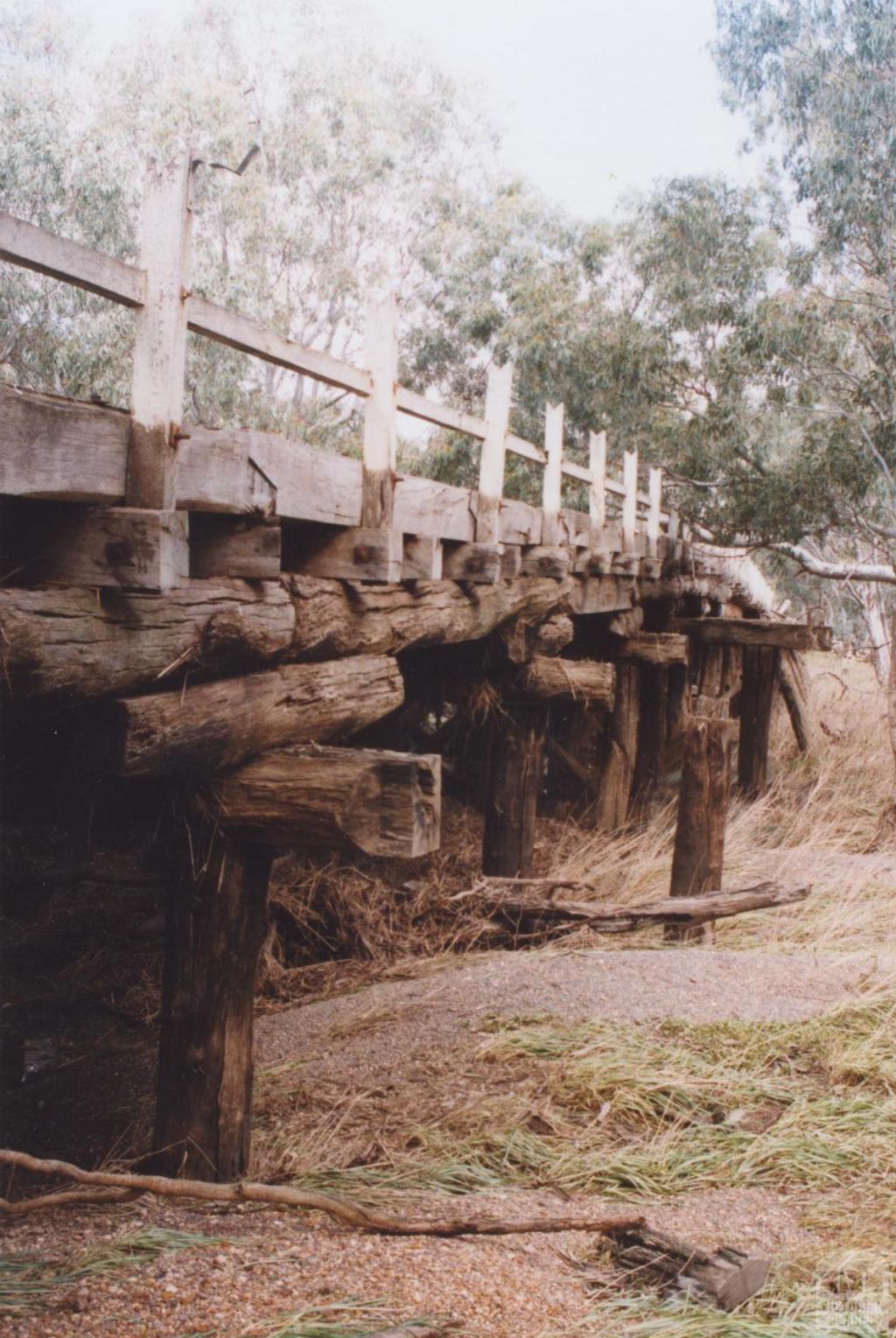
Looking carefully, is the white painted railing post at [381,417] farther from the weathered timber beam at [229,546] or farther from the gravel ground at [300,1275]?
the gravel ground at [300,1275]

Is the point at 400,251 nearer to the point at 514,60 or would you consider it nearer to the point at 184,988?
the point at 514,60

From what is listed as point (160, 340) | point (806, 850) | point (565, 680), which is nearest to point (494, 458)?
point (565, 680)

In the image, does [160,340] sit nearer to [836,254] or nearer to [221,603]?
[221,603]

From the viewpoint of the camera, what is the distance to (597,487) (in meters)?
9.11

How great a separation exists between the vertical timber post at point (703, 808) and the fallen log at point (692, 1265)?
429cm

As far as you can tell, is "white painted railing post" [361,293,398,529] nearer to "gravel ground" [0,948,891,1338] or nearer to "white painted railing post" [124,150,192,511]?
"white painted railing post" [124,150,192,511]

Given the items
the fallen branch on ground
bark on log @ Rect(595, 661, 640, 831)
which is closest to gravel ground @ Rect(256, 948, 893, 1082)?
the fallen branch on ground

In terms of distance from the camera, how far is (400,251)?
22172 mm

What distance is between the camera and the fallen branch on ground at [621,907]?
6402mm

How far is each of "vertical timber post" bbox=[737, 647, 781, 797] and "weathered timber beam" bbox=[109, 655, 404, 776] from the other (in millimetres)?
8164

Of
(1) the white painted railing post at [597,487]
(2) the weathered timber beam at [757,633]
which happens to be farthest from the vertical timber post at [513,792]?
(2) the weathered timber beam at [757,633]

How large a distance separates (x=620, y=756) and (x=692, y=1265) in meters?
7.59

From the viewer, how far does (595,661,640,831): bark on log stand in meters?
10.4

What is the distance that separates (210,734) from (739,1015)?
2.95m
